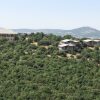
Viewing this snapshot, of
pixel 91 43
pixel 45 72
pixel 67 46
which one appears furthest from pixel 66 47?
pixel 45 72

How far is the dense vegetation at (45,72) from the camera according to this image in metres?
83.6

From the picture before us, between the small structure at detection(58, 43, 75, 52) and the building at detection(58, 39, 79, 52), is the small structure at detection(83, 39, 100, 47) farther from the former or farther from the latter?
the small structure at detection(58, 43, 75, 52)

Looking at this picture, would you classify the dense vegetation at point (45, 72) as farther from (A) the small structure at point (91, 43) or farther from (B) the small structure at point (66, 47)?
(A) the small structure at point (91, 43)

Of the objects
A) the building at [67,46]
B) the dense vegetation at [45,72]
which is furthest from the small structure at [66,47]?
the dense vegetation at [45,72]

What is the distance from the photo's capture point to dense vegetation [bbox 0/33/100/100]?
8356cm

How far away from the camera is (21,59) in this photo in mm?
110625

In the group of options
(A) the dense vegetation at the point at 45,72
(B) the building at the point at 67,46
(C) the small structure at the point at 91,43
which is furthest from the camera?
(C) the small structure at the point at 91,43

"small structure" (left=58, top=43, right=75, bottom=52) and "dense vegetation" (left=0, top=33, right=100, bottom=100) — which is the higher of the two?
"small structure" (left=58, top=43, right=75, bottom=52)

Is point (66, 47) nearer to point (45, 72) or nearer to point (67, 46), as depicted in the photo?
point (67, 46)

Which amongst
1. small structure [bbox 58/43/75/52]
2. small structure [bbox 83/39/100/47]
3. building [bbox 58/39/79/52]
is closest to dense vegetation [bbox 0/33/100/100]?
small structure [bbox 58/43/75/52]

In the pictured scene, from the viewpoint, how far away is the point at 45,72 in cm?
9956

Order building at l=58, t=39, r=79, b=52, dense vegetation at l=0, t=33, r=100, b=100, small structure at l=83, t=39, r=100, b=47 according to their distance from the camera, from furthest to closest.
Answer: small structure at l=83, t=39, r=100, b=47
building at l=58, t=39, r=79, b=52
dense vegetation at l=0, t=33, r=100, b=100

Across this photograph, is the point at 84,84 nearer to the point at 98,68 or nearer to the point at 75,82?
the point at 75,82

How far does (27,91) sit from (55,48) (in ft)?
134
